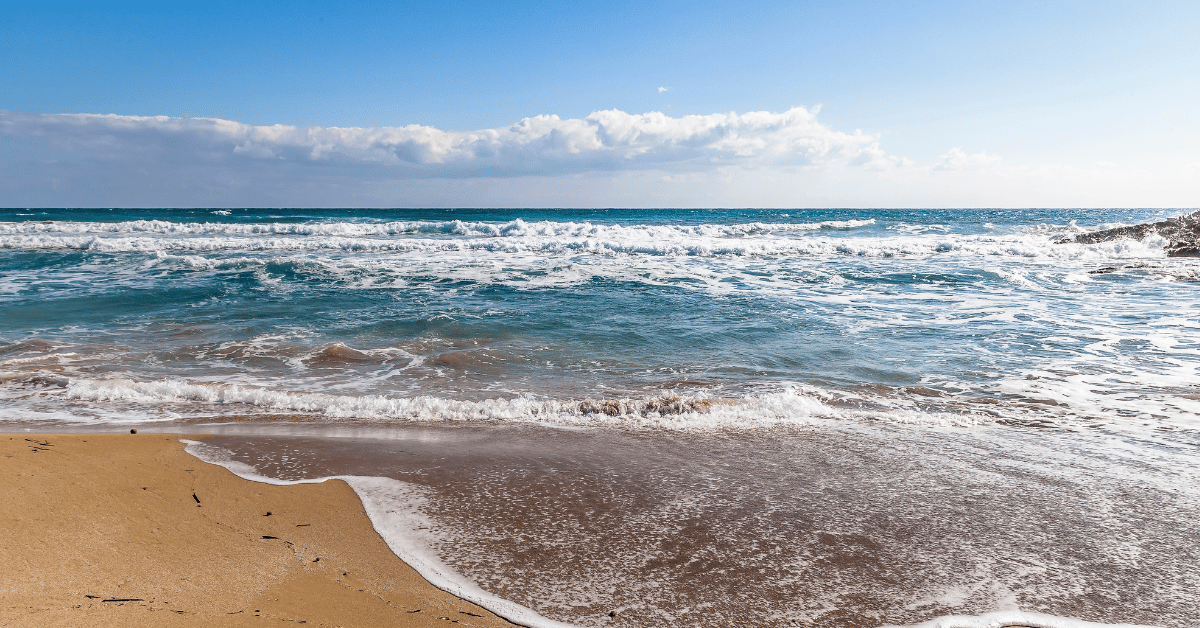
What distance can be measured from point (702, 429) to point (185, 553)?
3783mm

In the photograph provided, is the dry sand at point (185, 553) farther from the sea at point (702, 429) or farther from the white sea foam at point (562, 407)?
the white sea foam at point (562, 407)

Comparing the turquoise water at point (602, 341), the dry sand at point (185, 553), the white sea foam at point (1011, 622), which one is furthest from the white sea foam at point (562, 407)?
the white sea foam at point (1011, 622)

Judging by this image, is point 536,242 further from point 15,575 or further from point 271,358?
point 15,575

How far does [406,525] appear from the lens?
3.44 m

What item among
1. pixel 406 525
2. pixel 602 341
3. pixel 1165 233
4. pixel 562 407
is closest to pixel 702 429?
pixel 562 407

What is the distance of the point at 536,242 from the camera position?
27.1 m

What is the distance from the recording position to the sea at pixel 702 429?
2891 millimetres

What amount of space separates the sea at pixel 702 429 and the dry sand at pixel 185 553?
23cm

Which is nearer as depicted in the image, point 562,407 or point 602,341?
point 562,407

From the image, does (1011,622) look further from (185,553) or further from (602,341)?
(602,341)

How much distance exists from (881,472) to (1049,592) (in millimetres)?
1404

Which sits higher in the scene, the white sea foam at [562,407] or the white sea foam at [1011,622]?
the white sea foam at [562,407]

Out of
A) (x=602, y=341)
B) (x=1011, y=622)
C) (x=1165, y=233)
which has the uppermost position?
(x=1165, y=233)

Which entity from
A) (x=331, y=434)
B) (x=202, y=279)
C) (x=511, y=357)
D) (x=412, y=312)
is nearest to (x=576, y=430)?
(x=331, y=434)
